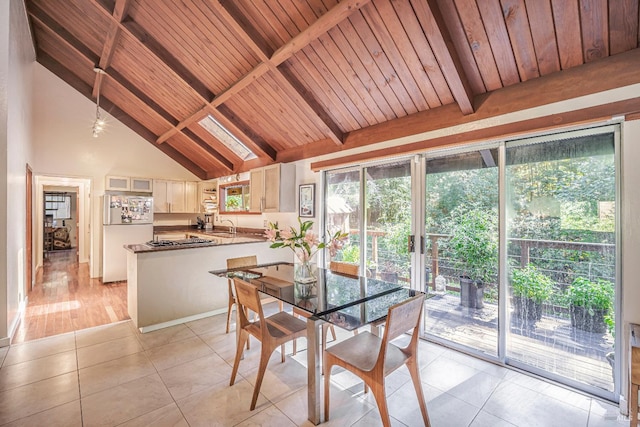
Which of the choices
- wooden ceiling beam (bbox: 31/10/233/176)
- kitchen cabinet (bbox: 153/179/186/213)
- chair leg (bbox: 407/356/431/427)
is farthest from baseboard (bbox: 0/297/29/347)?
chair leg (bbox: 407/356/431/427)

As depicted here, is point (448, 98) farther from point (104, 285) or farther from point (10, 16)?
point (104, 285)

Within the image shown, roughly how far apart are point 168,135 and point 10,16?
2.94m

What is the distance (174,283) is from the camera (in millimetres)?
3428

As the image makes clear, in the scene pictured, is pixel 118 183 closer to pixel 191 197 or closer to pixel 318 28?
pixel 191 197

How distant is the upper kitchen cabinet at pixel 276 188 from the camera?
15.0 feet

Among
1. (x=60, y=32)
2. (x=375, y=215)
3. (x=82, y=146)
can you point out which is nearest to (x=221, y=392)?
(x=375, y=215)

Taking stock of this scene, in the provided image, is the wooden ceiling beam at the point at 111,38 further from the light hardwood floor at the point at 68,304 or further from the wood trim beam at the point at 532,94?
the light hardwood floor at the point at 68,304

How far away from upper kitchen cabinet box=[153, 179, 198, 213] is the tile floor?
399cm

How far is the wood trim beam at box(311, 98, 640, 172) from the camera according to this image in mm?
2025

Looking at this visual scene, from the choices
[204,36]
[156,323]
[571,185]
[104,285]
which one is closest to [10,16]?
[204,36]

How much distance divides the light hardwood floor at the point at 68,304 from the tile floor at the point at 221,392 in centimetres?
43

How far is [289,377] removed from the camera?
2344mm

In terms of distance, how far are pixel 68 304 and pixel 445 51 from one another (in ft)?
17.6

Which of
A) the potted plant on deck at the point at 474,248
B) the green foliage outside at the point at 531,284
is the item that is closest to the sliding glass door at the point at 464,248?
the potted plant on deck at the point at 474,248
